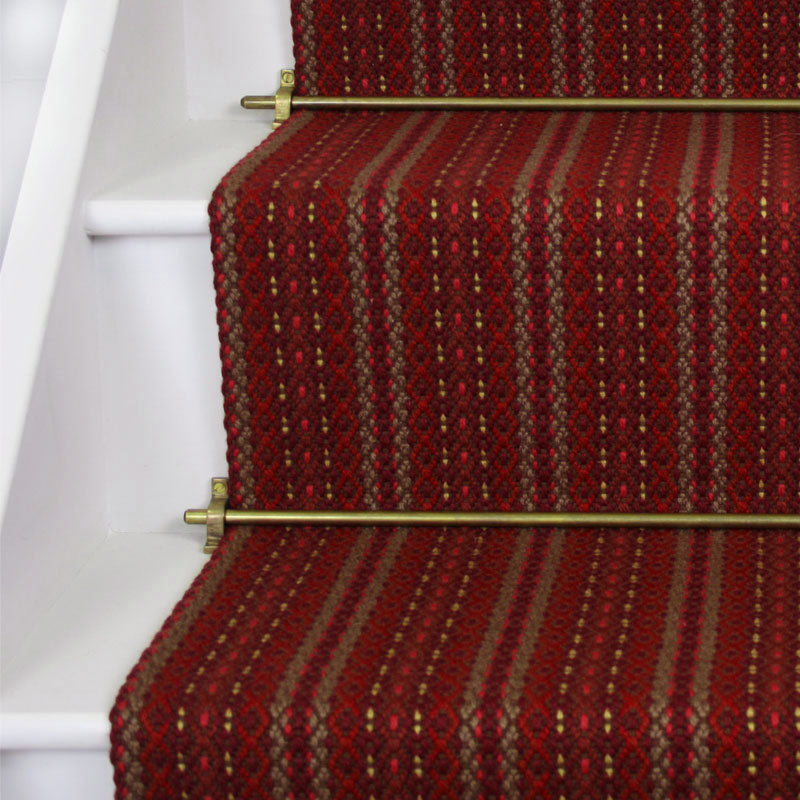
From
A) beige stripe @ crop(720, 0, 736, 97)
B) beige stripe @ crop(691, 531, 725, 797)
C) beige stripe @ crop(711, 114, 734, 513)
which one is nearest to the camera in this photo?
beige stripe @ crop(691, 531, 725, 797)

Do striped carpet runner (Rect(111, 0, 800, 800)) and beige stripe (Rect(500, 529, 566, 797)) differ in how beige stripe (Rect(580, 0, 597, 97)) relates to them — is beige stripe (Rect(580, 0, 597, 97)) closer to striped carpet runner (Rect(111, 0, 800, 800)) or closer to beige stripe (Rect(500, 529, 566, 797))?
striped carpet runner (Rect(111, 0, 800, 800))

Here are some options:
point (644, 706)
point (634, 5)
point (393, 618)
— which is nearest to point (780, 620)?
point (644, 706)

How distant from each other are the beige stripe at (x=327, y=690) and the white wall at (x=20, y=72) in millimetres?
533

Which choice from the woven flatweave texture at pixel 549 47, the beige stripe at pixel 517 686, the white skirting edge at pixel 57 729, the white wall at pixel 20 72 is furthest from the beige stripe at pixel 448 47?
the white skirting edge at pixel 57 729

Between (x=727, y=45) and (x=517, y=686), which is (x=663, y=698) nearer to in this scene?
(x=517, y=686)

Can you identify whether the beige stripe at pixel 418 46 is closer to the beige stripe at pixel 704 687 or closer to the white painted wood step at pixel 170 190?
the white painted wood step at pixel 170 190

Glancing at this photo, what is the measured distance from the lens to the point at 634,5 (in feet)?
3.38

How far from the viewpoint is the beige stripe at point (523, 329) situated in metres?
0.83

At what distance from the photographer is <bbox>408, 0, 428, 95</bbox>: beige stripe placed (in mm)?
1044

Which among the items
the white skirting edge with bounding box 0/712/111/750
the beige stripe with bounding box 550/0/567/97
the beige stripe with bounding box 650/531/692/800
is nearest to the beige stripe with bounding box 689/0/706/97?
the beige stripe with bounding box 550/0/567/97

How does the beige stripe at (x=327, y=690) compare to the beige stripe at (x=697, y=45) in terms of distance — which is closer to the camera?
the beige stripe at (x=327, y=690)

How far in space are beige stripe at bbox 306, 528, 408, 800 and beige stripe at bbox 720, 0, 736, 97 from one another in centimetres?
52

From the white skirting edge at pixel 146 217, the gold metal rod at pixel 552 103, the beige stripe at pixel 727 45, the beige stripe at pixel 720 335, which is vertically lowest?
the beige stripe at pixel 720 335

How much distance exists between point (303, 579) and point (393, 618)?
0.08 meters
